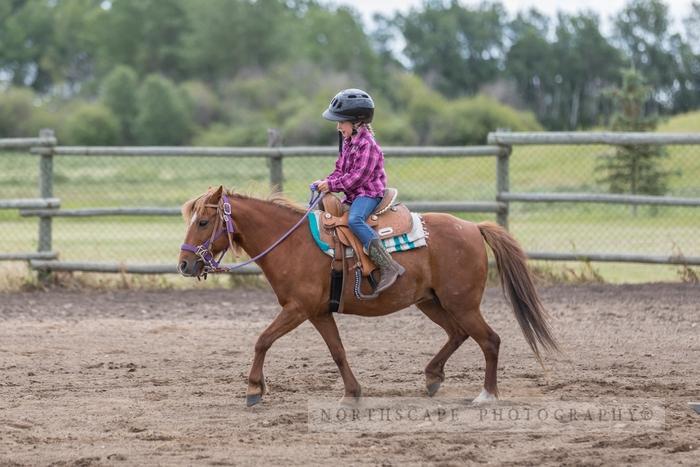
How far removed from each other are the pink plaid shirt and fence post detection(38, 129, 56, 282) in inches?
276

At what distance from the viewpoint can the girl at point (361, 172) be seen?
716 cm

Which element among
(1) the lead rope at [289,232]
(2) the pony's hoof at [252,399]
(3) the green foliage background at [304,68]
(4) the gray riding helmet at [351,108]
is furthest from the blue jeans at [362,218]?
(3) the green foliage background at [304,68]

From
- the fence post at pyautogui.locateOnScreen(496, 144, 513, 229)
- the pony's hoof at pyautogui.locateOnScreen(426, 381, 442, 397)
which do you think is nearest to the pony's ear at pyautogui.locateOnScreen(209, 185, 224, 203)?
the pony's hoof at pyautogui.locateOnScreen(426, 381, 442, 397)

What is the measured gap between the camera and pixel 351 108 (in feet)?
23.5

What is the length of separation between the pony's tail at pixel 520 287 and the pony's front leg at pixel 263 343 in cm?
160

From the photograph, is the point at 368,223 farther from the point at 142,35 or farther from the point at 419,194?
the point at 142,35

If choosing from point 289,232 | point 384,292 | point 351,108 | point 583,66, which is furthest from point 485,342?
point 583,66

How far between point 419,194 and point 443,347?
710 inches

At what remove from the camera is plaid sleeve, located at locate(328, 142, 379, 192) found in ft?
23.6

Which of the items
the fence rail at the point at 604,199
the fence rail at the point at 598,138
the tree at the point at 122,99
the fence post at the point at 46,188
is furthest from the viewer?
the tree at the point at 122,99

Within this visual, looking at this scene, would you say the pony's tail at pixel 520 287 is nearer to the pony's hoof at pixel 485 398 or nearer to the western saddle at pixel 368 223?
the pony's hoof at pixel 485 398

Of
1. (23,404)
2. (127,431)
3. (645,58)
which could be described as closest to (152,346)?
(23,404)

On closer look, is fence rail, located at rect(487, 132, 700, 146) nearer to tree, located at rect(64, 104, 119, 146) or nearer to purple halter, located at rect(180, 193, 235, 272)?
purple halter, located at rect(180, 193, 235, 272)

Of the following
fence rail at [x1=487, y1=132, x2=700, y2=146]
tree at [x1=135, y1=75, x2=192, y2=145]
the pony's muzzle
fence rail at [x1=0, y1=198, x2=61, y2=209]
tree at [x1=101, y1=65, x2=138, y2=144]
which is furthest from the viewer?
tree at [x1=101, y1=65, x2=138, y2=144]
